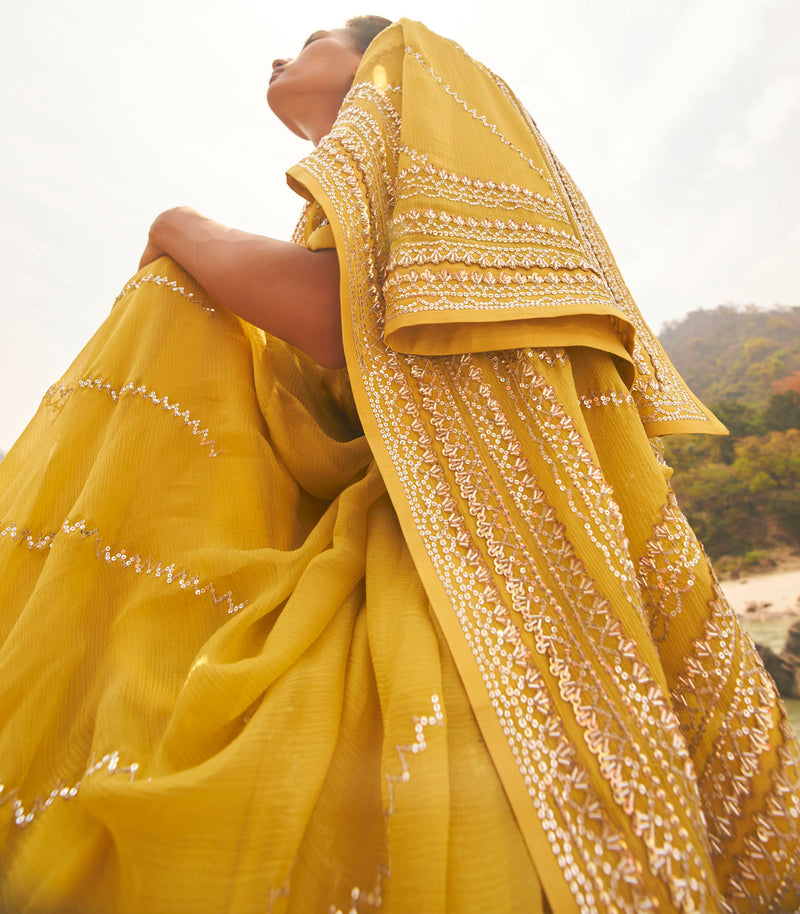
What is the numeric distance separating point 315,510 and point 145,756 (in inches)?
13.4

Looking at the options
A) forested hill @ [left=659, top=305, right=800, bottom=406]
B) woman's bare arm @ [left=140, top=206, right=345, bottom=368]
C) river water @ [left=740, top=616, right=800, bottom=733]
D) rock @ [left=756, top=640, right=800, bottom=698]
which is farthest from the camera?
forested hill @ [left=659, top=305, right=800, bottom=406]

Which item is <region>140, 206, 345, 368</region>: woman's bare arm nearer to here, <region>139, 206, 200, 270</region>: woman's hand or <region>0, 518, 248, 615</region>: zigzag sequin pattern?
<region>139, 206, 200, 270</region>: woman's hand

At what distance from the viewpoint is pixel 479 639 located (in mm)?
421

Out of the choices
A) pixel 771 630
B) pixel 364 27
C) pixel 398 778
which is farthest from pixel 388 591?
pixel 771 630

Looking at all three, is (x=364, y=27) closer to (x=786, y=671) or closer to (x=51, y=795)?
(x=51, y=795)

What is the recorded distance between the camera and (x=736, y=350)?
12172 mm

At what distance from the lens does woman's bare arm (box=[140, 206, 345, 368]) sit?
58cm

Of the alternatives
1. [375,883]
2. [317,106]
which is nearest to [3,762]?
[375,883]

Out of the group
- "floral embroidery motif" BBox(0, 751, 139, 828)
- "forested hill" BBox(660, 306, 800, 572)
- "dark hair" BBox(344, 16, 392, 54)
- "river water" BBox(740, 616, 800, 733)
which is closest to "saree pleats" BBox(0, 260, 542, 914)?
"floral embroidery motif" BBox(0, 751, 139, 828)

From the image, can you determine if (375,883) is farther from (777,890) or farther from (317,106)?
(317,106)

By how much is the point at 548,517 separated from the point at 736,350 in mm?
14250

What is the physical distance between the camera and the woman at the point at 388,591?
1.08 ft

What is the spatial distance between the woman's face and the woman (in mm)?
298

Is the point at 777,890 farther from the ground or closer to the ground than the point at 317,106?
closer to the ground
